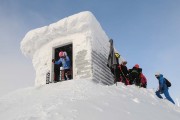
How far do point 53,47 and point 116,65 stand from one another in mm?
3032

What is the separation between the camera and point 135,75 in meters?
10.5

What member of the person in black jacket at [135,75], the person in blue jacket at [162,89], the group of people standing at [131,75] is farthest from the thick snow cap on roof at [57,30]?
the person in blue jacket at [162,89]

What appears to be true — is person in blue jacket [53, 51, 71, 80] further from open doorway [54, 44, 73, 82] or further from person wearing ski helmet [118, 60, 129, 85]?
person wearing ski helmet [118, 60, 129, 85]

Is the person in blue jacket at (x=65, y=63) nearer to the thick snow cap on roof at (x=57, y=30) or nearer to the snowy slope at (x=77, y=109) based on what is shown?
the thick snow cap on roof at (x=57, y=30)

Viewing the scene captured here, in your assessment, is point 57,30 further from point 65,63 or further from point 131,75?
point 131,75

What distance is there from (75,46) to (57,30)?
1.17m

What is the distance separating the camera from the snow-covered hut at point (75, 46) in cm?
1077

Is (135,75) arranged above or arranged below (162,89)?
above

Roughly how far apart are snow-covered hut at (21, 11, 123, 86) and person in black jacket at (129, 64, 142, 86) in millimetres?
1260

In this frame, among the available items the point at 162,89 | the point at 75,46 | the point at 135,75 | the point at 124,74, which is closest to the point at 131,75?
the point at 135,75

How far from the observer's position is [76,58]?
36.3 feet

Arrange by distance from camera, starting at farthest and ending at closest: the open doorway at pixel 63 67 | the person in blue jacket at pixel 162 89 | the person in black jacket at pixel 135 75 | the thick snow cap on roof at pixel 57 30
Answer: the thick snow cap on roof at pixel 57 30 < the open doorway at pixel 63 67 < the person in black jacket at pixel 135 75 < the person in blue jacket at pixel 162 89

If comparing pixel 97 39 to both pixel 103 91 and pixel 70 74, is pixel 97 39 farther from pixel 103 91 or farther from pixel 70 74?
pixel 103 91

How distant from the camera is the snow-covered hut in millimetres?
10773
